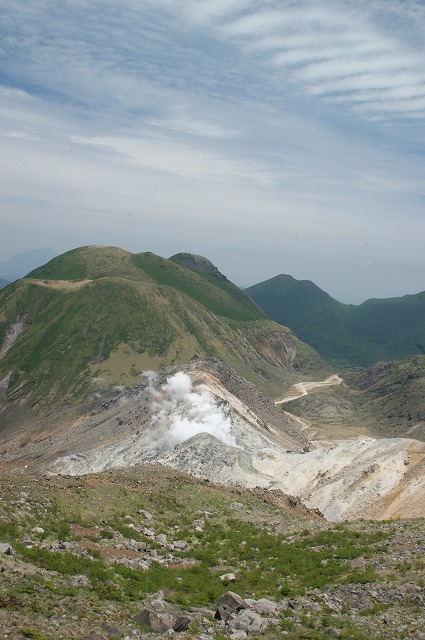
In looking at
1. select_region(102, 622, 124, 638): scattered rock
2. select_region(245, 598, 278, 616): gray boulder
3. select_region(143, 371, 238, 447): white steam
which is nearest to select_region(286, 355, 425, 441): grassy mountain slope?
select_region(143, 371, 238, 447): white steam

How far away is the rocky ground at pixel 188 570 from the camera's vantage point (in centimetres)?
1639

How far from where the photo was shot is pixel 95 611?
647 inches

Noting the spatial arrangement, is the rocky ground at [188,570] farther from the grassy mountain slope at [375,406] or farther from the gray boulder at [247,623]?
the grassy mountain slope at [375,406]

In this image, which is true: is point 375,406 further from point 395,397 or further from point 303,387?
point 303,387

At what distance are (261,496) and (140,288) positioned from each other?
12871cm

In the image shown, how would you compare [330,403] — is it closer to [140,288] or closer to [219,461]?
[140,288]

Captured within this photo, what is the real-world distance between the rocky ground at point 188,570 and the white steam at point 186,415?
35.3 metres

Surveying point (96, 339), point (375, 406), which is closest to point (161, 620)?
point (96, 339)

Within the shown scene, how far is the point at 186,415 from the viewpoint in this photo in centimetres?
7456

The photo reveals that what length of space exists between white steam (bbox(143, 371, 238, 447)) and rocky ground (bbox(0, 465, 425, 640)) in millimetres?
35320

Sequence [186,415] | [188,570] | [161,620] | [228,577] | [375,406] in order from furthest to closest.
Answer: [375,406] → [186,415] → [188,570] → [228,577] → [161,620]

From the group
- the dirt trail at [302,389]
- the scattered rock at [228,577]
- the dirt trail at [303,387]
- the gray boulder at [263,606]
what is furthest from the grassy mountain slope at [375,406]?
the gray boulder at [263,606]

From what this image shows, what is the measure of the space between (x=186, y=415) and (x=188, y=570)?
2008 inches

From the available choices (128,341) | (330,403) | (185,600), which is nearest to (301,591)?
(185,600)
